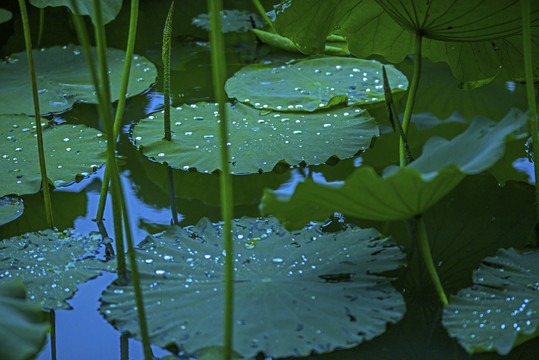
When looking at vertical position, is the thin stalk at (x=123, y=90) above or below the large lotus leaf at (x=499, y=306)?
above

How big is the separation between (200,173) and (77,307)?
555mm

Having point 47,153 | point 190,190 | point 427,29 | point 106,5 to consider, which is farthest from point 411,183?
point 106,5

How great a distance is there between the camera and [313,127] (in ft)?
5.57

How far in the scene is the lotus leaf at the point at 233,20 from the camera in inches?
107

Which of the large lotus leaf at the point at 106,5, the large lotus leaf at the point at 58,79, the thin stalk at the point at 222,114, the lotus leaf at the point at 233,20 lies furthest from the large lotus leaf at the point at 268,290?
the lotus leaf at the point at 233,20

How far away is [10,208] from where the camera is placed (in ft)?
4.71

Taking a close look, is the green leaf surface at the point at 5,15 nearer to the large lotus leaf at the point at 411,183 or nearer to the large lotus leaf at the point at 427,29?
the large lotus leaf at the point at 427,29

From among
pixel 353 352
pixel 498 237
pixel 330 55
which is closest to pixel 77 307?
pixel 353 352

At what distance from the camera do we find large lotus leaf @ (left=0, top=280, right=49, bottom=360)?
88 cm

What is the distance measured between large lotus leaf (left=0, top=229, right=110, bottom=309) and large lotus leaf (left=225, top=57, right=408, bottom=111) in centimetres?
71

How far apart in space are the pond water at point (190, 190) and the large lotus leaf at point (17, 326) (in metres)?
0.14

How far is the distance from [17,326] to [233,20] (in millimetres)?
2063

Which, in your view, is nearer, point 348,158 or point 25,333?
point 25,333

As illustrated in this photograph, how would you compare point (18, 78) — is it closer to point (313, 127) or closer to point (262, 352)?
point (313, 127)
